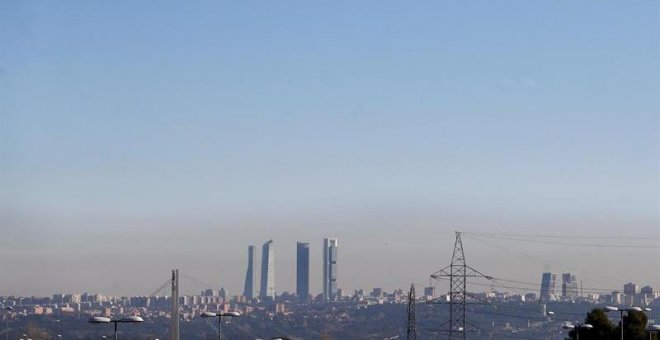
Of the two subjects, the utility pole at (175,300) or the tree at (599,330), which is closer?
the utility pole at (175,300)

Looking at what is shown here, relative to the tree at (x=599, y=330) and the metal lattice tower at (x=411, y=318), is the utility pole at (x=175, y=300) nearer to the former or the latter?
the metal lattice tower at (x=411, y=318)

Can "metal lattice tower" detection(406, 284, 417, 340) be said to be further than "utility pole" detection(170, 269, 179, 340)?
Yes

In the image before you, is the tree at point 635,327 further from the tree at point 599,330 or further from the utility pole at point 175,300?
the utility pole at point 175,300

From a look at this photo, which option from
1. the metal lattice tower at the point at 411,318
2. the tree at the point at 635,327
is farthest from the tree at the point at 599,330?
the metal lattice tower at the point at 411,318

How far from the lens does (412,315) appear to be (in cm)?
12888

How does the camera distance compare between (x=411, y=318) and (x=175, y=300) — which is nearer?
(x=175, y=300)

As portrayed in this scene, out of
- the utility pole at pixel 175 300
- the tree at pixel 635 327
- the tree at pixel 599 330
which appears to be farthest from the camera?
the tree at pixel 599 330

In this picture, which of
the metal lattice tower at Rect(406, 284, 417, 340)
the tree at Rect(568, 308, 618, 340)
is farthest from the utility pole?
the tree at Rect(568, 308, 618, 340)

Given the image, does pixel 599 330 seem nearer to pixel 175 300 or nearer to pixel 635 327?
pixel 635 327

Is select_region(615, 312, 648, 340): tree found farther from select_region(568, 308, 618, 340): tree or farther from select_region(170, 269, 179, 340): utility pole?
select_region(170, 269, 179, 340): utility pole

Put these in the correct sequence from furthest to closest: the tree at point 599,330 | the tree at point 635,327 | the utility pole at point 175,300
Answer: the tree at point 599,330
the tree at point 635,327
the utility pole at point 175,300

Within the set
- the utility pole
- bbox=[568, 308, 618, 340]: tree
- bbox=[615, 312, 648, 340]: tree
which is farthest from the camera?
bbox=[568, 308, 618, 340]: tree

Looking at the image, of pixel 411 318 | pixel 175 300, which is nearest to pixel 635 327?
pixel 411 318

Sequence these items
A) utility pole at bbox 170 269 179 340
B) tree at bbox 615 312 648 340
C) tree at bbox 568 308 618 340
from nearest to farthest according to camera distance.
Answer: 1. utility pole at bbox 170 269 179 340
2. tree at bbox 615 312 648 340
3. tree at bbox 568 308 618 340
